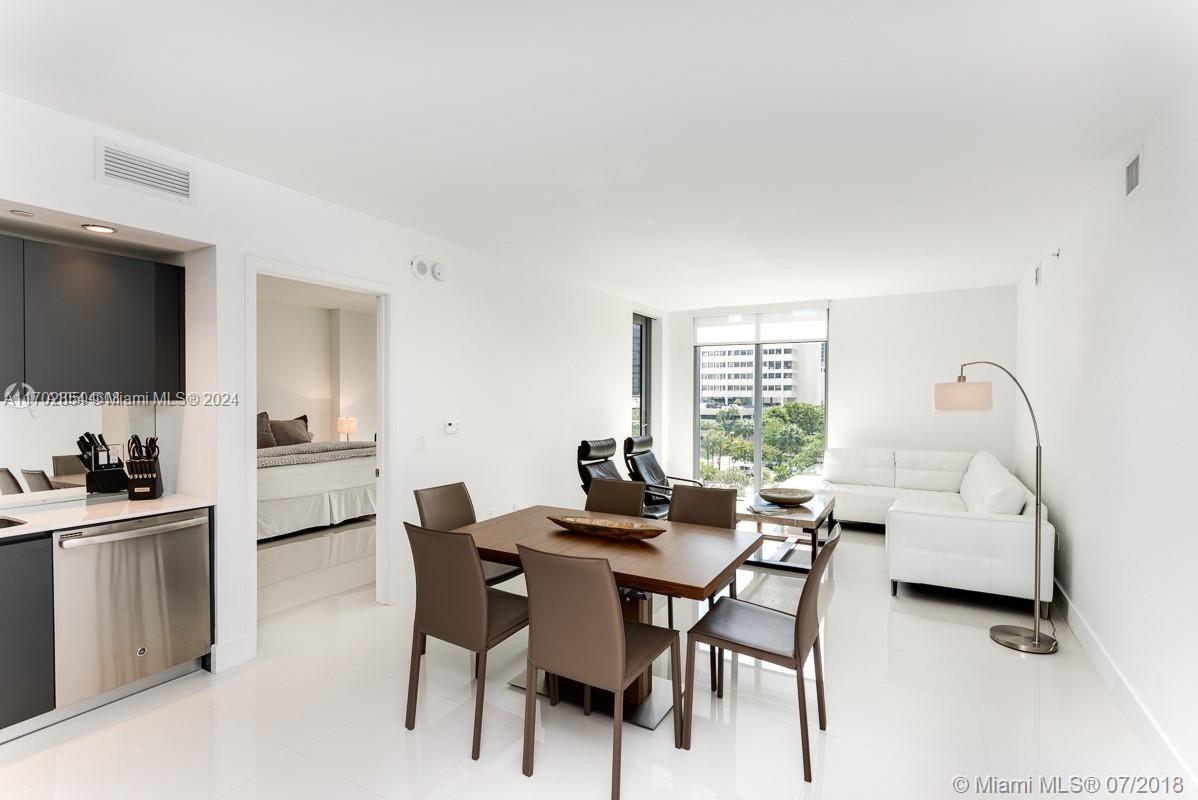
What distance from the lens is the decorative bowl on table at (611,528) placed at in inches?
113

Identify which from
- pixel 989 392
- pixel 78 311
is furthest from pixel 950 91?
pixel 78 311

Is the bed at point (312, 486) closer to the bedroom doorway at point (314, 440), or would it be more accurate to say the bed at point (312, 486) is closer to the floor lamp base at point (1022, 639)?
the bedroom doorway at point (314, 440)

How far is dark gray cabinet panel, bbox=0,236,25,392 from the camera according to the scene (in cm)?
252

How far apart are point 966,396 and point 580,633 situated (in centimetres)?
299

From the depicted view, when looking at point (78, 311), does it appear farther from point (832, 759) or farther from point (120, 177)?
point (832, 759)

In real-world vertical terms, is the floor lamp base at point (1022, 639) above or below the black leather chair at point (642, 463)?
below

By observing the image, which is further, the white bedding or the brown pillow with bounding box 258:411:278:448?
the brown pillow with bounding box 258:411:278:448

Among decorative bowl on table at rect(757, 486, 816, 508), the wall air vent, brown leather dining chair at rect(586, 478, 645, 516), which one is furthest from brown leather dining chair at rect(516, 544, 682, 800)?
the wall air vent

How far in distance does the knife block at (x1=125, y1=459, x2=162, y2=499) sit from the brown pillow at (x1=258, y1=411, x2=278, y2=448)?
370 centimetres

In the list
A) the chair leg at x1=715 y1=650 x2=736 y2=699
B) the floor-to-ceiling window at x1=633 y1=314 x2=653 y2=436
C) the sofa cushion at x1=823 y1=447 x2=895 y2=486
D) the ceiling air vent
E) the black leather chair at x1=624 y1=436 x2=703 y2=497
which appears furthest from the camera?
the floor-to-ceiling window at x1=633 y1=314 x2=653 y2=436

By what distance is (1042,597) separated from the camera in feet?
12.1

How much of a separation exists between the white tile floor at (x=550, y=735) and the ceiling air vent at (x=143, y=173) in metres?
2.41

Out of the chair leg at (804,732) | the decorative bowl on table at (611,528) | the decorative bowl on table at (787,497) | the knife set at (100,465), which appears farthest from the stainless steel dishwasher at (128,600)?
the decorative bowl on table at (787,497)

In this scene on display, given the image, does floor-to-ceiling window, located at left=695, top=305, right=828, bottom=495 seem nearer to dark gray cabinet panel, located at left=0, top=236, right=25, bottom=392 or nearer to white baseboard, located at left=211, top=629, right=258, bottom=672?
white baseboard, located at left=211, top=629, right=258, bottom=672
